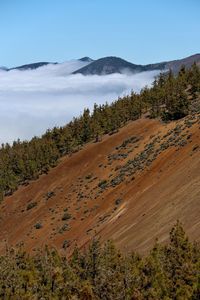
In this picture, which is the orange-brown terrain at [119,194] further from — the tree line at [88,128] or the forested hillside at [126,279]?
the forested hillside at [126,279]

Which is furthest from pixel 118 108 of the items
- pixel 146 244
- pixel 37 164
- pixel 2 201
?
pixel 146 244

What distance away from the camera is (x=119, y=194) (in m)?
97.6

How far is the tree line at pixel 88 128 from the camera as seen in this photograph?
140875 mm

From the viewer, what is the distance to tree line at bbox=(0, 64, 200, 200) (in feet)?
462

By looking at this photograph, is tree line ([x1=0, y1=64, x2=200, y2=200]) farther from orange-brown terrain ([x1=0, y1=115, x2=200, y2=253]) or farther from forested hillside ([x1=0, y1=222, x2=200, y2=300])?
forested hillside ([x1=0, y1=222, x2=200, y2=300])

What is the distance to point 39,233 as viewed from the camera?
10169cm

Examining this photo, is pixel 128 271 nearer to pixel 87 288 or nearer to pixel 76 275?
pixel 87 288

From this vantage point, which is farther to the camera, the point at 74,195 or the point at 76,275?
the point at 74,195

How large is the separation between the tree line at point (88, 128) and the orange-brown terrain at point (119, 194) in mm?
3533

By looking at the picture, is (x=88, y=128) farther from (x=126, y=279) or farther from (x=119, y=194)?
(x=126, y=279)

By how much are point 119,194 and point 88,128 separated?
58214mm

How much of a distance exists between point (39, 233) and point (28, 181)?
42.8m

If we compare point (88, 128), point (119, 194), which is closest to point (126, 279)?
point (119, 194)

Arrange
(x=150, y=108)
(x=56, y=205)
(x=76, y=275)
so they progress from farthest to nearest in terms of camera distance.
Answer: (x=150, y=108)
(x=56, y=205)
(x=76, y=275)
